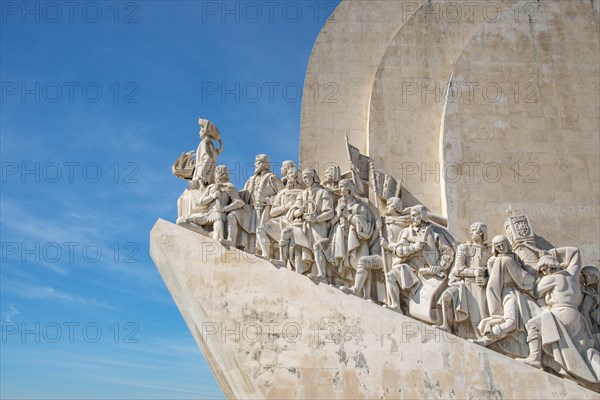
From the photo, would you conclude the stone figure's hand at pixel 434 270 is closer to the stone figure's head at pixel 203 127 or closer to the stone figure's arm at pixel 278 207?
the stone figure's arm at pixel 278 207

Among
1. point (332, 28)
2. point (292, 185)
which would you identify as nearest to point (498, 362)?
point (292, 185)

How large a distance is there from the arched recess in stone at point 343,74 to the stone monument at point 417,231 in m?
0.04

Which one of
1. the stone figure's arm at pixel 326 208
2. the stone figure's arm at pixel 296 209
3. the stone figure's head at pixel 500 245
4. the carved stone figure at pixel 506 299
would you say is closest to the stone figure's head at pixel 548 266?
the carved stone figure at pixel 506 299

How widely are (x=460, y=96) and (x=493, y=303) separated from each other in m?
3.43

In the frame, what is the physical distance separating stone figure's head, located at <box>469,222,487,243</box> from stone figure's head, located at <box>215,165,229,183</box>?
3525mm

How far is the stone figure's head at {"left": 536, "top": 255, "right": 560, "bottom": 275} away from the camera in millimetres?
8219

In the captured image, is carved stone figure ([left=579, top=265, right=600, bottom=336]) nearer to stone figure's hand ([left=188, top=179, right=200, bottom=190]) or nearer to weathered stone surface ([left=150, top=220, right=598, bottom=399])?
weathered stone surface ([left=150, top=220, right=598, bottom=399])

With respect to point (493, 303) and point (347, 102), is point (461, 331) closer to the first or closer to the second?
point (493, 303)

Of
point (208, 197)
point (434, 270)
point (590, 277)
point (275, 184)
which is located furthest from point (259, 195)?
point (590, 277)

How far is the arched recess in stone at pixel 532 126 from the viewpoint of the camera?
371 inches

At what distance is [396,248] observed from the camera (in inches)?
336

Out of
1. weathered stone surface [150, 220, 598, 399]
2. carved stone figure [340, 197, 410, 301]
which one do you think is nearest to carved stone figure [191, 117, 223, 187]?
weathered stone surface [150, 220, 598, 399]

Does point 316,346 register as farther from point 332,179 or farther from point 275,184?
point 275,184

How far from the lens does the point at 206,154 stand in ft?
32.6
